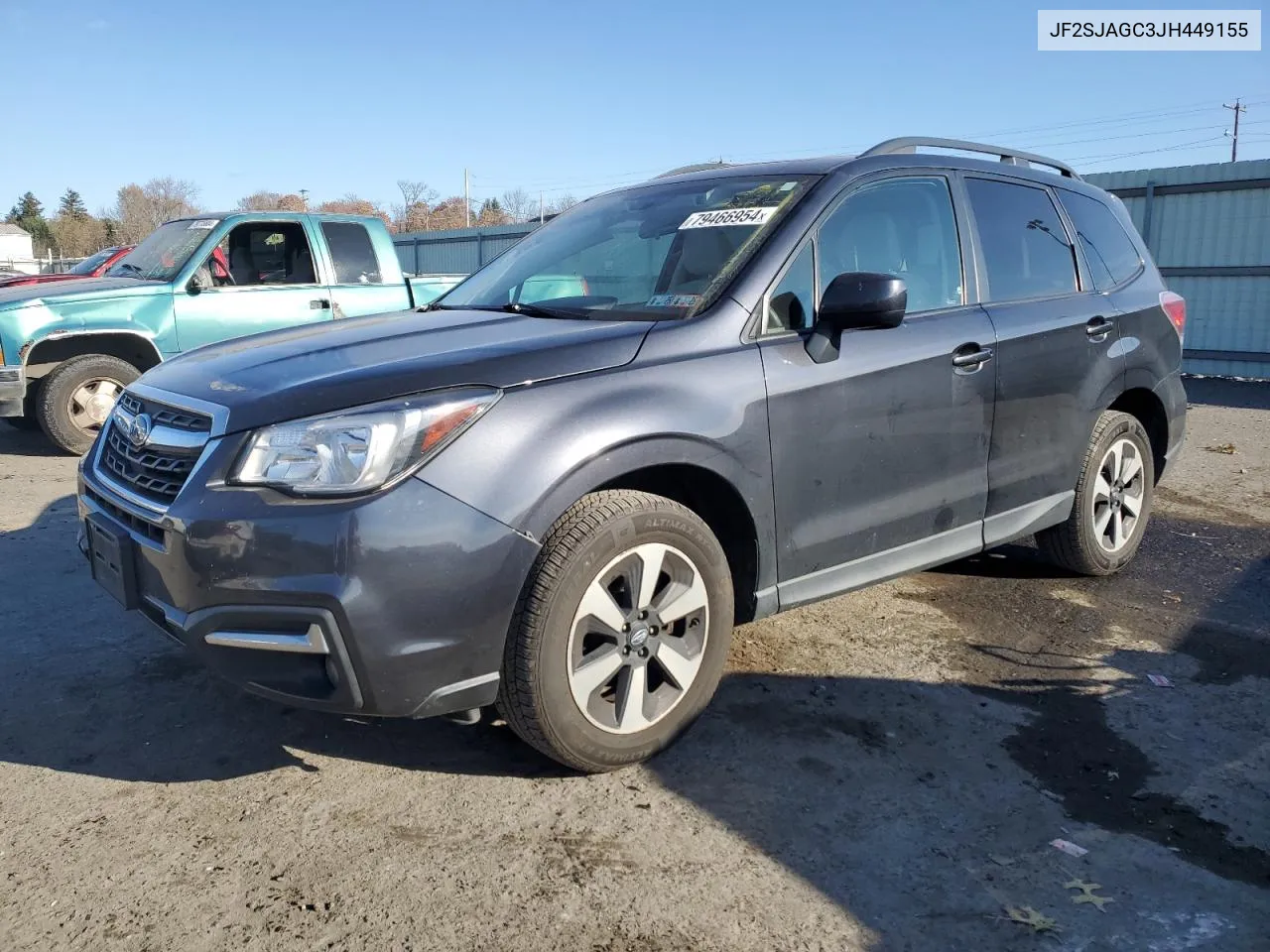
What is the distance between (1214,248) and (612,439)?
45.3 ft

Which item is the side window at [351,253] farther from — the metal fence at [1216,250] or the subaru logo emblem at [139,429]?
the metal fence at [1216,250]

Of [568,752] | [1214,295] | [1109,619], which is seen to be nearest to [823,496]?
[568,752]

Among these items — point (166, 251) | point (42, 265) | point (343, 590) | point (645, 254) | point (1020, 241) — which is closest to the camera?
point (343, 590)

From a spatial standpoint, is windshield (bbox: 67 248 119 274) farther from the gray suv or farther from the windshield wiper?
the windshield wiper

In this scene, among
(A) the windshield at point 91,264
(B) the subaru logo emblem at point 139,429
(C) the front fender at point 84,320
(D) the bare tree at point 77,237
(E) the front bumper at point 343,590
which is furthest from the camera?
(D) the bare tree at point 77,237

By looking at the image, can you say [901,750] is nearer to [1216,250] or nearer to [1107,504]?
[1107,504]

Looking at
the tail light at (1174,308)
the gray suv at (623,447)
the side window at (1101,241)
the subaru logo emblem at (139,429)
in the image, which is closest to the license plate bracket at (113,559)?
the gray suv at (623,447)

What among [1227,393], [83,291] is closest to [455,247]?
[1227,393]

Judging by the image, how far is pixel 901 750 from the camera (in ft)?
10.7

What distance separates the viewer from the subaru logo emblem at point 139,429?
3.05 metres

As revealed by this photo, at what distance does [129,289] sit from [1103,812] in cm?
769

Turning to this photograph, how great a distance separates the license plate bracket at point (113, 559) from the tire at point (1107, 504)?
3792 mm

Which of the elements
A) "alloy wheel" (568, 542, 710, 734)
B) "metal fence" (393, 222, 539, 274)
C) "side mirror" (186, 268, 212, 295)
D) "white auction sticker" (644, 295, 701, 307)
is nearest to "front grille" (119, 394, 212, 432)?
"alloy wheel" (568, 542, 710, 734)

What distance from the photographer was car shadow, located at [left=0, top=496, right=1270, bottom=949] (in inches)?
102
